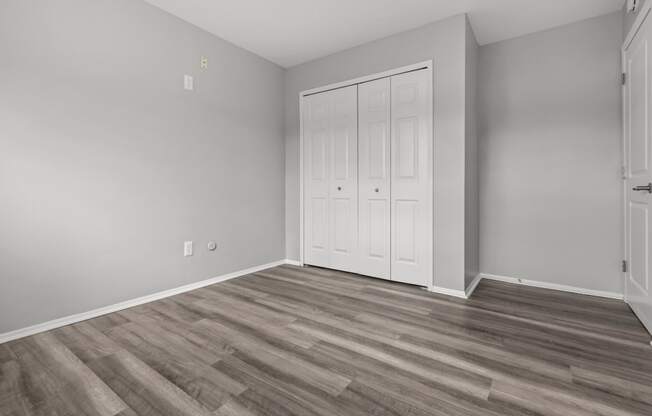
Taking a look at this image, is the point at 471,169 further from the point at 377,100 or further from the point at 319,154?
the point at 319,154

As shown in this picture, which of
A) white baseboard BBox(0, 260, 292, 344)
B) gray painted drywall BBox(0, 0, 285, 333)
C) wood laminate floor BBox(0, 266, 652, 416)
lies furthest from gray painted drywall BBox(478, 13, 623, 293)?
white baseboard BBox(0, 260, 292, 344)

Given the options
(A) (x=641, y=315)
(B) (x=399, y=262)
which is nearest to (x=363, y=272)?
(B) (x=399, y=262)

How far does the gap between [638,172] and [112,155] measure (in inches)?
156

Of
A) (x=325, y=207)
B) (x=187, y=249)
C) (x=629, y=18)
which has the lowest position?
(x=187, y=249)

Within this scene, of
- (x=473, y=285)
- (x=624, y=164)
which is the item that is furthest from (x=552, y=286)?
(x=624, y=164)

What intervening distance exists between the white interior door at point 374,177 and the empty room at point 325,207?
0.02m

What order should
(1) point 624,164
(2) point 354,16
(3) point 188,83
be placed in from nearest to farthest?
(1) point 624,164, (2) point 354,16, (3) point 188,83

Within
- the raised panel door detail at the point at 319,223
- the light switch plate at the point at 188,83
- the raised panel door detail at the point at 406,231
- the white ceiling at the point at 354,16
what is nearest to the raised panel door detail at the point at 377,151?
the raised panel door detail at the point at 406,231

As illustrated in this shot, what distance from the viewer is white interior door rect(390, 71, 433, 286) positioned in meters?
2.96

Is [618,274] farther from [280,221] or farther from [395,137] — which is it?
[280,221]

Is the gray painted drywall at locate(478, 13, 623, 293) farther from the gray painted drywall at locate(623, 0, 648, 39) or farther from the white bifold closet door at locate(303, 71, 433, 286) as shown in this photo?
the white bifold closet door at locate(303, 71, 433, 286)

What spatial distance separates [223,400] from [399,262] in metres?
2.17

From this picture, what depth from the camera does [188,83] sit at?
2.94 meters

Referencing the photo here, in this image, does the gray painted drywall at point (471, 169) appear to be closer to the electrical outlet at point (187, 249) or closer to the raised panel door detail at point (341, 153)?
the raised panel door detail at point (341, 153)
